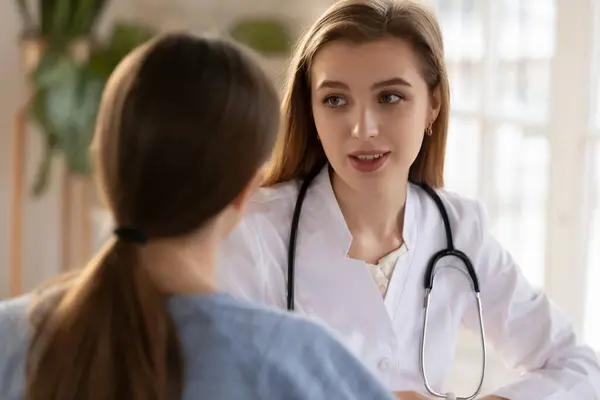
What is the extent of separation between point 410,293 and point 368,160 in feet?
0.74

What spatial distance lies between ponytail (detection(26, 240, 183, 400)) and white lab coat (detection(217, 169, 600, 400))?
0.41m

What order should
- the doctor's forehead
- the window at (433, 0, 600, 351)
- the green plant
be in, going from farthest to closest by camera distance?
the green plant, the window at (433, 0, 600, 351), the doctor's forehead

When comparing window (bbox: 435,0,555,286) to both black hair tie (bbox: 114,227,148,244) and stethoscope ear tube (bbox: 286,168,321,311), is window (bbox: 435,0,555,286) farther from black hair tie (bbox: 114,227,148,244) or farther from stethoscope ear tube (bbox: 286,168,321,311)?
black hair tie (bbox: 114,227,148,244)

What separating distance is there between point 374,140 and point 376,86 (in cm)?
7

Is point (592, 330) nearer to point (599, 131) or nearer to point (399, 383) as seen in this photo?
point (599, 131)

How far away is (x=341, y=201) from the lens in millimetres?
1323

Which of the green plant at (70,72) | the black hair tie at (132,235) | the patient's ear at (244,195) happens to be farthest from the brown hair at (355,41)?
the green plant at (70,72)

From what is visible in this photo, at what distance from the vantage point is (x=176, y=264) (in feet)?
2.66

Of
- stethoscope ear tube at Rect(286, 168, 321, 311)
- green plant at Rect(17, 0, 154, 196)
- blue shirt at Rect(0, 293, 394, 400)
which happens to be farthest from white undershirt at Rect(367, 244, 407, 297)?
green plant at Rect(17, 0, 154, 196)

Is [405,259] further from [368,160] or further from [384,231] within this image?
[368,160]

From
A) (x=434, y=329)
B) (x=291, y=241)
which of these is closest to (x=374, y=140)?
(x=291, y=241)

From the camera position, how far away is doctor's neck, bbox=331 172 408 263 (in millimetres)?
1312

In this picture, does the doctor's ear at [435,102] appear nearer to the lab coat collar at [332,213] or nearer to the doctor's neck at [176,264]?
the lab coat collar at [332,213]

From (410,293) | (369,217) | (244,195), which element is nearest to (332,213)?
(369,217)
